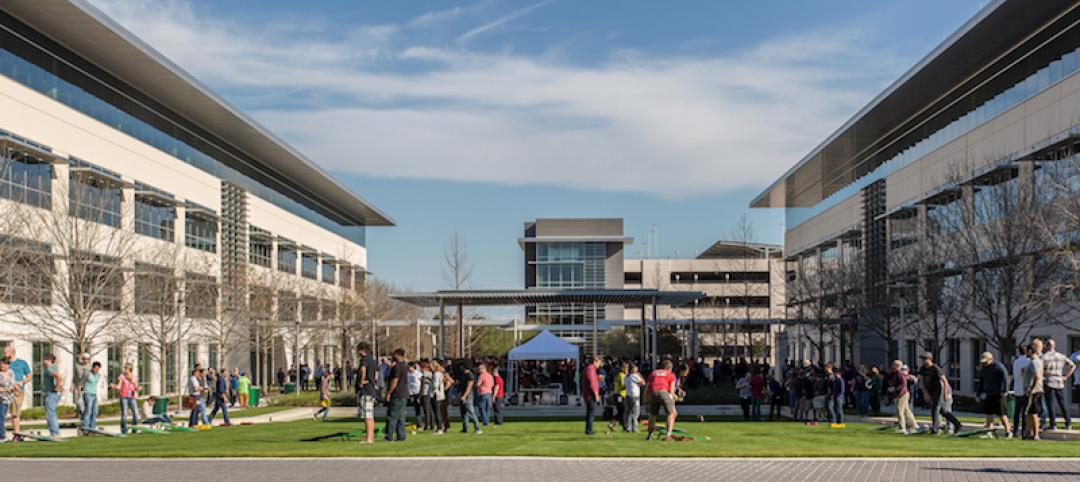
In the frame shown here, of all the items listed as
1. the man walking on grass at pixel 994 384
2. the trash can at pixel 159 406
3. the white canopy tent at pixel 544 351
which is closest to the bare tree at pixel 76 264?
the trash can at pixel 159 406

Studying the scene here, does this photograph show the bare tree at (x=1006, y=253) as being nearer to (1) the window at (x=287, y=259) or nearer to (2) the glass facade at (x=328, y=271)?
(1) the window at (x=287, y=259)

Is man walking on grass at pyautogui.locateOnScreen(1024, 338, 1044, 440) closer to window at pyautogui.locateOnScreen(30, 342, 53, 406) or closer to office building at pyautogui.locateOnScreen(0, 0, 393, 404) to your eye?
office building at pyautogui.locateOnScreen(0, 0, 393, 404)

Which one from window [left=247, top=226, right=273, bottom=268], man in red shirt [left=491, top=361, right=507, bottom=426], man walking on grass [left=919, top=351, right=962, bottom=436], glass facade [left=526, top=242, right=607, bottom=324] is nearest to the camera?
man walking on grass [left=919, top=351, right=962, bottom=436]

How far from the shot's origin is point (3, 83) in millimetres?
37875

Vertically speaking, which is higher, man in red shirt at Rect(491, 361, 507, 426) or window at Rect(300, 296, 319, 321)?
window at Rect(300, 296, 319, 321)

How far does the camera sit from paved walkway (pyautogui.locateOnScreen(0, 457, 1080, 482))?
604 inches

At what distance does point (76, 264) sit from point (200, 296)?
16.8 meters

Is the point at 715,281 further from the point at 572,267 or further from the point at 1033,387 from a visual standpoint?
the point at 1033,387

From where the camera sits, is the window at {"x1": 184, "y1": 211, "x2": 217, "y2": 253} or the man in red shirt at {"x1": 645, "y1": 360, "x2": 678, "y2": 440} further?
the window at {"x1": 184, "y1": 211, "x2": 217, "y2": 253}

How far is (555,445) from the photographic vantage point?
20.7m

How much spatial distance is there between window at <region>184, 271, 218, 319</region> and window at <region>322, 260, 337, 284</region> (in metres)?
31.6

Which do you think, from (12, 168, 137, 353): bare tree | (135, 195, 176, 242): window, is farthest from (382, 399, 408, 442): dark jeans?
(135, 195, 176, 242): window

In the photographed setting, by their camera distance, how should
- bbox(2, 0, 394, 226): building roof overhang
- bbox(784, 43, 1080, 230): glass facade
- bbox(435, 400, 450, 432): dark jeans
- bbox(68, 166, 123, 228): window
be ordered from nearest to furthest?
bbox(435, 400, 450, 432): dark jeans
bbox(68, 166, 123, 228): window
bbox(784, 43, 1080, 230): glass facade
bbox(2, 0, 394, 226): building roof overhang

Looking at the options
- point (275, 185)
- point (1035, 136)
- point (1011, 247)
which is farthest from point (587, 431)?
point (275, 185)
